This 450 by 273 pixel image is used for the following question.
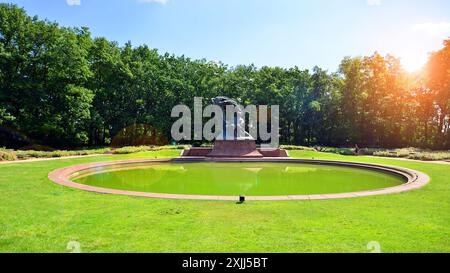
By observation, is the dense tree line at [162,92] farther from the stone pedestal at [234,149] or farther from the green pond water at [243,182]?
the green pond water at [243,182]

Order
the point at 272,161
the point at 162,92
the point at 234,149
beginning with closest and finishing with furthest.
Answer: the point at 272,161 → the point at 234,149 → the point at 162,92

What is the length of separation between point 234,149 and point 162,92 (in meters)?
19.5

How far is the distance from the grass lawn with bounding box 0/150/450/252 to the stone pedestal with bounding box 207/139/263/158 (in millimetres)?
16865

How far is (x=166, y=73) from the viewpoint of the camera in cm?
4462

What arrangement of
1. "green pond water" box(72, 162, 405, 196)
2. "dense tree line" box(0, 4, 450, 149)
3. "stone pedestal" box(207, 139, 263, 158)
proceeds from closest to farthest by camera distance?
1. "green pond water" box(72, 162, 405, 196)
2. "stone pedestal" box(207, 139, 263, 158)
3. "dense tree line" box(0, 4, 450, 149)

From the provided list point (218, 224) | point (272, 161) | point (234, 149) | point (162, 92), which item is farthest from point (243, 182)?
point (162, 92)

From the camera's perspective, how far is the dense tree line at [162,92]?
119 ft

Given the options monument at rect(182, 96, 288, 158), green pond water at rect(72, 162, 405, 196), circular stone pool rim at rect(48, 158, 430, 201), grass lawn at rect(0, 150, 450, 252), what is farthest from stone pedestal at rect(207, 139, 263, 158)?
grass lawn at rect(0, 150, 450, 252)

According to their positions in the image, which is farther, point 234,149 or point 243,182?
point 234,149

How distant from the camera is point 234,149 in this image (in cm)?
2764

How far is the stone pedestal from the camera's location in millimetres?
27469

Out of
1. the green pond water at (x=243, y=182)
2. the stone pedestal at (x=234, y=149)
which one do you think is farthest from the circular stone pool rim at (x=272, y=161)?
the stone pedestal at (x=234, y=149)

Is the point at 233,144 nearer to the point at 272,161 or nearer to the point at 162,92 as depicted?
the point at 272,161

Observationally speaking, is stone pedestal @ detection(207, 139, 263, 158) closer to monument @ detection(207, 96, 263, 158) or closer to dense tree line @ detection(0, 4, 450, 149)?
monument @ detection(207, 96, 263, 158)
